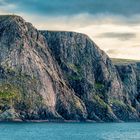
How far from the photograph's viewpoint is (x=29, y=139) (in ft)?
647

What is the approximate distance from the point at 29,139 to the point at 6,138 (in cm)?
782

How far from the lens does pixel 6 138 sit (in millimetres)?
196625
